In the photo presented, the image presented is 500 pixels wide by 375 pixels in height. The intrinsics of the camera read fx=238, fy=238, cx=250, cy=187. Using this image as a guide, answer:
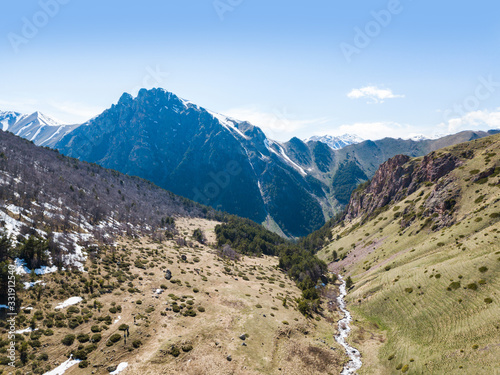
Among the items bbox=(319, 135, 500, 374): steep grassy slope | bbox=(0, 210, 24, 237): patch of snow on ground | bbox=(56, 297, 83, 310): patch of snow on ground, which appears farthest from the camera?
bbox=(0, 210, 24, 237): patch of snow on ground

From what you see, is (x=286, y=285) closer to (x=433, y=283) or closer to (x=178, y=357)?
(x=433, y=283)

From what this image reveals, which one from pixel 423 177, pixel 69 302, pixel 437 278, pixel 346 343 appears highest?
pixel 69 302

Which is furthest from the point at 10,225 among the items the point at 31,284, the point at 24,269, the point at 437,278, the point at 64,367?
the point at 437,278

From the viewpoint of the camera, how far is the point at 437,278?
70.1 m

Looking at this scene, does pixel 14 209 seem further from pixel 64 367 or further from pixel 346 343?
pixel 346 343

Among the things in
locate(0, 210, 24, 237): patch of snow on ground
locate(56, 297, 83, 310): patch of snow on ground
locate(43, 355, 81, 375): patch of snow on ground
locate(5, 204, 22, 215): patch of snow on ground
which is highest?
locate(5, 204, 22, 215): patch of snow on ground

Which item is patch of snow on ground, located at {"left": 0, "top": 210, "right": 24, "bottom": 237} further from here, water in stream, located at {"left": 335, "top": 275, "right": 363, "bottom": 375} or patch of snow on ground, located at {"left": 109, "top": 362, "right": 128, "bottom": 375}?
water in stream, located at {"left": 335, "top": 275, "right": 363, "bottom": 375}

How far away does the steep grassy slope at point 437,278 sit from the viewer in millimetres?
48500

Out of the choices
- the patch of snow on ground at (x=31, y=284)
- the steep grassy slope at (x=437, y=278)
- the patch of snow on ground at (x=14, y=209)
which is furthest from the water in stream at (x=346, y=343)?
the patch of snow on ground at (x=14, y=209)

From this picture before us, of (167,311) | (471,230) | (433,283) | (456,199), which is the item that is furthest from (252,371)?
(456,199)

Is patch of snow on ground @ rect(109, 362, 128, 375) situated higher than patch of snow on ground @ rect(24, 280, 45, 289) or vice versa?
patch of snow on ground @ rect(24, 280, 45, 289)

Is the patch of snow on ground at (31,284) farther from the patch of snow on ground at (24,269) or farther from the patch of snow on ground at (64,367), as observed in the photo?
the patch of snow on ground at (64,367)

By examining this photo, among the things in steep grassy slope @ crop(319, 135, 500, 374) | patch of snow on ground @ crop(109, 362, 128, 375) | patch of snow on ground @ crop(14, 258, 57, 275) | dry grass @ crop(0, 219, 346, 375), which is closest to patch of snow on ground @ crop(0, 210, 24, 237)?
patch of snow on ground @ crop(14, 258, 57, 275)

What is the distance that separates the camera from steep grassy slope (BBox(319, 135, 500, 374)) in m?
48.5
